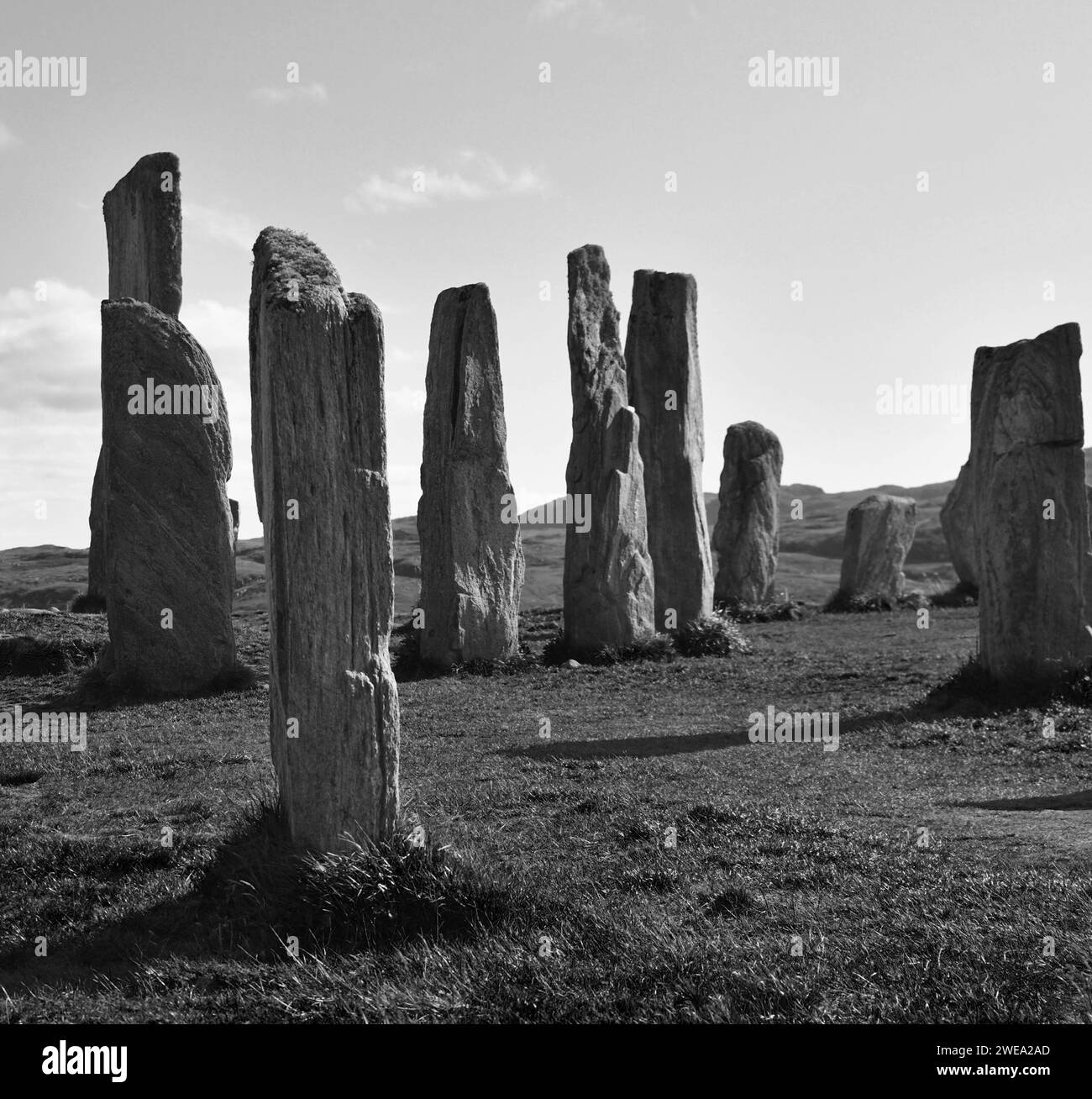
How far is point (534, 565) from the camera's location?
4891 centimetres

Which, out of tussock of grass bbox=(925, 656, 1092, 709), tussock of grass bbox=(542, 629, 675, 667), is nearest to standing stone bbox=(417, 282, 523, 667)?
tussock of grass bbox=(542, 629, 675, 667)

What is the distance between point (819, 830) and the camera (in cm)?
896

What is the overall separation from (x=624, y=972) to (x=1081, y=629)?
1072 centimetres

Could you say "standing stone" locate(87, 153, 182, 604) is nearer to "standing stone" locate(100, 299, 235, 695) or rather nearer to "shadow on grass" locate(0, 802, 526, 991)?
"standing stone" locate(100, 299, 235, 695)

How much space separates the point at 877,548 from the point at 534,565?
1956 centimetres

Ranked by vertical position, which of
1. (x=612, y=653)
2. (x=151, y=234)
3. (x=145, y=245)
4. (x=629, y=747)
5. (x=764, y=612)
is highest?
(x=151, y=234)

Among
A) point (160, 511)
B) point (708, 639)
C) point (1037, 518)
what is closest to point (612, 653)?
point (708, 639)

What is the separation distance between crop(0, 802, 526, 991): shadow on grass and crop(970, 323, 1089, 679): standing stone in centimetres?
997

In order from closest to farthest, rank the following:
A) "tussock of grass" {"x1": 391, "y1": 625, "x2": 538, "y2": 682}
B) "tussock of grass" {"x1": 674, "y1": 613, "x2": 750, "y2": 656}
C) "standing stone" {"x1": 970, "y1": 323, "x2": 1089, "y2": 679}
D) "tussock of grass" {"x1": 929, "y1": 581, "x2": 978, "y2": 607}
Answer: "standing stone" {"x1": 970, "y1": 323, "x2": 1089, "y2": 679}
"tussock of grass" {"x1": 391, "y1": 625, "x2": 538, "y2": 682}
"tussock of grass" {"x1": 674, "y1": 613, "x2": 750, "y2": 656}
"tussock of grass" {"x1": 929, "y1": 581, "x2": 978, "y2": 607}

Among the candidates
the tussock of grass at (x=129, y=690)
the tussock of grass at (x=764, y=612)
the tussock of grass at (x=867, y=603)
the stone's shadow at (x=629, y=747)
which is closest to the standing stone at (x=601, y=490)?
the tussock of grass at (x=129, y=690)

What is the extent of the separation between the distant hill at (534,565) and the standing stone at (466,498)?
7383mm

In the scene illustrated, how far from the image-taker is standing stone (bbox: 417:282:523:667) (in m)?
19.6

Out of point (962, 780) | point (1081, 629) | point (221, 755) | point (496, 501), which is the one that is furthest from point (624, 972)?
point (496, 501)

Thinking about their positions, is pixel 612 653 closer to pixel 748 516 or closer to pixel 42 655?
pixel 42 655
